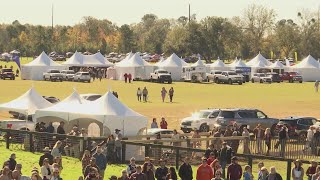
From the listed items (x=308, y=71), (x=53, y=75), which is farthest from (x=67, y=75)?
(x=308, y=71)

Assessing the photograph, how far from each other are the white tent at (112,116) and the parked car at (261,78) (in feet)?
194

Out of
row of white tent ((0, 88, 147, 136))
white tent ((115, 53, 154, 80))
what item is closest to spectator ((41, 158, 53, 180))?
row of white tent ((0, 88, 147, 136))

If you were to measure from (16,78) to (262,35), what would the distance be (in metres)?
105

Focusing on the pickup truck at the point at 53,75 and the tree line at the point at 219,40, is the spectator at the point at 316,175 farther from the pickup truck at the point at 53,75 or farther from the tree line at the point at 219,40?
the tree line at the point at 219,40

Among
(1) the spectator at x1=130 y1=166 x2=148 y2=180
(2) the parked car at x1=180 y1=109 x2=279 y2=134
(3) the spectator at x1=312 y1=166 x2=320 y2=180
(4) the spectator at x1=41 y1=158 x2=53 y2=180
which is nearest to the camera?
(1) the spectator at x1=130 y1=166 x2=148 y2=180

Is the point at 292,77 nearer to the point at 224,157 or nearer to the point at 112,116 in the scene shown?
the point at 112,116

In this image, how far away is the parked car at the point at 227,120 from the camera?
3628 cm

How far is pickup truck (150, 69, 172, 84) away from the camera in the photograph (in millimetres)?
82562

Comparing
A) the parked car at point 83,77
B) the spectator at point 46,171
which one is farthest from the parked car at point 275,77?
the spectator at point 46,171

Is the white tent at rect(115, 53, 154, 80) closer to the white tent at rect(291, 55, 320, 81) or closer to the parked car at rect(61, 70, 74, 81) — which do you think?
the parked car at rect(61, 70, 74, 81)

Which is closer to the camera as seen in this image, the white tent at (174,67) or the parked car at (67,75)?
the parked car at (67,75)

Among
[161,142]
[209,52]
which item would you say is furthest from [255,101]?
[209,52]

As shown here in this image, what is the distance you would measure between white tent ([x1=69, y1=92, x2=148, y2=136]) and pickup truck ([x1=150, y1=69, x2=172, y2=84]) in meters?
50.8

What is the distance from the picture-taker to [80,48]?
561 feet
